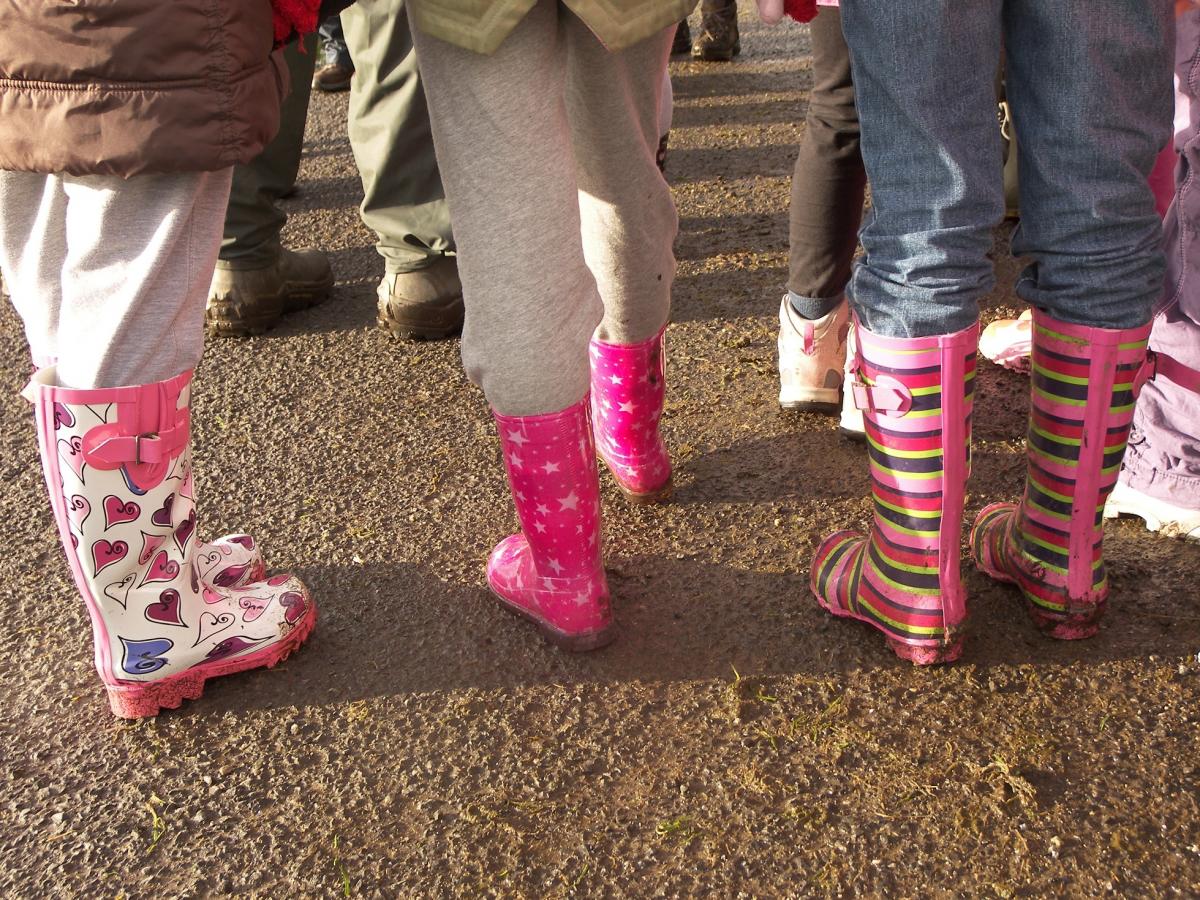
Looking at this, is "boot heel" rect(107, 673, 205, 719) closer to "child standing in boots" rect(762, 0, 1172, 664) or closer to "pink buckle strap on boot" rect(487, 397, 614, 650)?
"pink buckle strap on boot" rect(487, 397, 614, 650)

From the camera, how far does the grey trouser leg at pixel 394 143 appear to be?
2.58 meters

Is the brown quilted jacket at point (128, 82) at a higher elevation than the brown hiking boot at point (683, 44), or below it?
higher

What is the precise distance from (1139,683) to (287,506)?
1530mm

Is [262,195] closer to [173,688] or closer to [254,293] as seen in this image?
[254,293]

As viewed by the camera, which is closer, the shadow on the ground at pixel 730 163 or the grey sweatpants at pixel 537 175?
the grey sweatpants at pixel 537 175

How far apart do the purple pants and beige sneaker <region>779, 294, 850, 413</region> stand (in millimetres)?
591

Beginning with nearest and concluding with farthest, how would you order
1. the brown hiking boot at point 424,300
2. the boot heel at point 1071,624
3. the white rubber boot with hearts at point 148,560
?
the white rubber boot with hearts at point 148,560
the boot heel at point 1071,624
the brown hiking boot at point 424,300

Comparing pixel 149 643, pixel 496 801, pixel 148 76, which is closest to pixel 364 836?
pixel 496 801

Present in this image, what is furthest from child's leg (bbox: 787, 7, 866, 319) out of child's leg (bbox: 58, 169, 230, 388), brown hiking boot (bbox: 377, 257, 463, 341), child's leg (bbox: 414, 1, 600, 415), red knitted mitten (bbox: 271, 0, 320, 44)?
child's leg (bbox: 58, 169, 230, 388)

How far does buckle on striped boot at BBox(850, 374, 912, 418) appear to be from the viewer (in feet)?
4.88

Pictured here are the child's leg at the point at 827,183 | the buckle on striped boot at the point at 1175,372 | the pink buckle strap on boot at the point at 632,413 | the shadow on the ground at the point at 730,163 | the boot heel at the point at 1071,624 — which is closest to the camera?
the boot heel at the point at 1071,624

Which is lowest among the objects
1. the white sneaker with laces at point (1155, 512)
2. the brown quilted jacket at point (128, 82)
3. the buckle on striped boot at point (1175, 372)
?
the white sneaker with laces at point (1155, 512)

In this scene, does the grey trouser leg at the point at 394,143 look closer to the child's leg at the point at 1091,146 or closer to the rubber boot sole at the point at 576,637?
the rubber boot sole at the point at 576,637

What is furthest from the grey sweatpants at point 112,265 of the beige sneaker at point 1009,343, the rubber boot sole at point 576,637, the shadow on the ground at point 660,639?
the beige sneaker at point 1009,343
